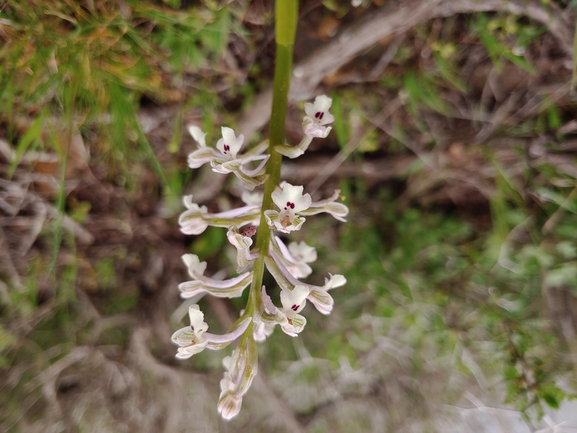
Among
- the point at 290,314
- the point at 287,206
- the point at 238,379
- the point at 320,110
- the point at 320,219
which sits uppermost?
the point at 320,110

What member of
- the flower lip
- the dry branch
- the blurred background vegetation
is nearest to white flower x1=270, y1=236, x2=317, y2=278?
the flower lip

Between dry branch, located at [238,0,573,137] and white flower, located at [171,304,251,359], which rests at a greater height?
dry branch, located at [238,0,573,137]

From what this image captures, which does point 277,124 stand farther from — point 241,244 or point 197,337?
point 197,337

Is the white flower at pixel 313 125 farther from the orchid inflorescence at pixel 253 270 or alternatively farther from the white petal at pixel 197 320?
the white petal at pixel 197 320

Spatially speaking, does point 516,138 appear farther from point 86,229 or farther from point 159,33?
point 86,229

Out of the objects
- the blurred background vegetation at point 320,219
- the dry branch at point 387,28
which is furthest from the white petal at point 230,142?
the dry branch at point 387,28

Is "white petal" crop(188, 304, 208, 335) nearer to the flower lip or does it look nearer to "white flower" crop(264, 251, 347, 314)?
"white flower" crop(264, 251, 347, 314)

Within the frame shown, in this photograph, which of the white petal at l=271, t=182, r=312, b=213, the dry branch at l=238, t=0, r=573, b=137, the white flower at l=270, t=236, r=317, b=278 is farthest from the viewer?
the dry branch at l=238, t=0, r=573, b=137

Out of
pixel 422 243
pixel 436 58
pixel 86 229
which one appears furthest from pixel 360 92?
pixel 86 229

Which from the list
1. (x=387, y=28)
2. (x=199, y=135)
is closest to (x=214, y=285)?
(x=199, y=135)
